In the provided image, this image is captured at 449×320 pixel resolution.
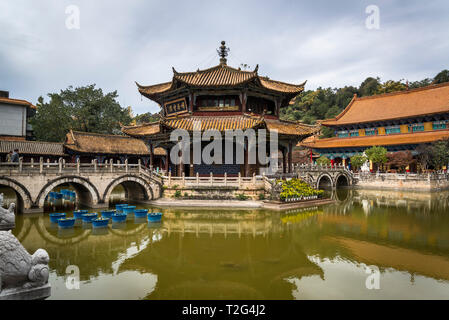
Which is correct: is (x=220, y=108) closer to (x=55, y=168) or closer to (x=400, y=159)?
(x=55, y=168)

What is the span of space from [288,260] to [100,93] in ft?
147

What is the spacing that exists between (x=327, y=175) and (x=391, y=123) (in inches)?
584

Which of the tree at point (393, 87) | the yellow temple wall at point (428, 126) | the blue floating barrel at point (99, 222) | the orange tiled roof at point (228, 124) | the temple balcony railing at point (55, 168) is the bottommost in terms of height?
the blue floating barrel at point (99, 222)

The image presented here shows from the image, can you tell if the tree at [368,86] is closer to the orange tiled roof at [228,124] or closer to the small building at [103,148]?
the orange tiled roof at [228,124]

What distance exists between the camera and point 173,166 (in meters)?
27.0

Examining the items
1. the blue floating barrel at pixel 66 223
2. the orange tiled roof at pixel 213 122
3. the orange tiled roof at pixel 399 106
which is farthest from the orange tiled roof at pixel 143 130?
the orange tiled roof at pixel 399 106

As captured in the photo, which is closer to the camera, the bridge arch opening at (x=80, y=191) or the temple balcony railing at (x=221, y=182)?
the bridge arch opening at (x=80, y=191)

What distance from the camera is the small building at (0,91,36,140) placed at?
39.2 meters

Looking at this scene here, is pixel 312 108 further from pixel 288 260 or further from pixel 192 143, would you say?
pixel 288 260

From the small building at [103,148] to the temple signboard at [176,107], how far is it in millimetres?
12882

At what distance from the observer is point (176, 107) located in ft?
86.5

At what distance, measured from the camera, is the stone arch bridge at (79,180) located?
1767cm

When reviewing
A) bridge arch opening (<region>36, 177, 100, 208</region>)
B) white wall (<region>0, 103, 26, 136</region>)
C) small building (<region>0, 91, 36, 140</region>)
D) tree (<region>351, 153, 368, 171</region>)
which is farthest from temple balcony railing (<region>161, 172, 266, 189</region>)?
white wall (<region>0, 103, 26, 136</region>)

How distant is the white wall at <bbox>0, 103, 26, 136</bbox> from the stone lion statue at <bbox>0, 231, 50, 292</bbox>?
42.1 meters
